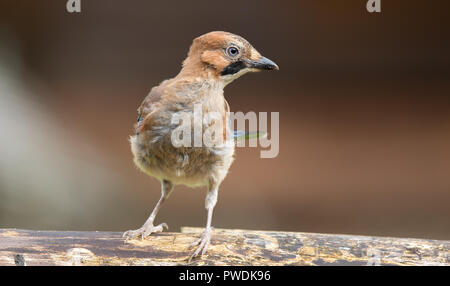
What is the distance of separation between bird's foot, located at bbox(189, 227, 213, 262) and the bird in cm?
2

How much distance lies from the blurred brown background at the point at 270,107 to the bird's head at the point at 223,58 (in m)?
1.55

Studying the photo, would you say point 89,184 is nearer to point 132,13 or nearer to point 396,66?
point 132,13

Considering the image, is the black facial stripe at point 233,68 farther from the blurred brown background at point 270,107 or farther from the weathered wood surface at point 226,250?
the blurred brown background at point 270,107

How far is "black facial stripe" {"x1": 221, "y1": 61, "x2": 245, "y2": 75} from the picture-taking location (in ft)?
9.80

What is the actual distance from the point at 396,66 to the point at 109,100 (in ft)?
8.90

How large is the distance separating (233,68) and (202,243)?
104cm

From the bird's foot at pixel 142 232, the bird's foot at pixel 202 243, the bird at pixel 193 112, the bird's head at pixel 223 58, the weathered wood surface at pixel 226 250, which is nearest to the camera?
the weathered wood surface at pixel 226 250

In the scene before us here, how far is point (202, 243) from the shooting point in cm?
267

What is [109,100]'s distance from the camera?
4.89 metres

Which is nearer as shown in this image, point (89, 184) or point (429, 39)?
point (429, 39)

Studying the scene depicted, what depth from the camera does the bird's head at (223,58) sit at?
2967 mm

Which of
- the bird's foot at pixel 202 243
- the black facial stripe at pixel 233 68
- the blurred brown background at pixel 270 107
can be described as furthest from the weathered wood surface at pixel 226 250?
the blurred brown background at pixel 270 107

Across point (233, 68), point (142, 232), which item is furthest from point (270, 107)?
point (142, 232)

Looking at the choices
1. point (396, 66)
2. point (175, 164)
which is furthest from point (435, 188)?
point (175, 164)
